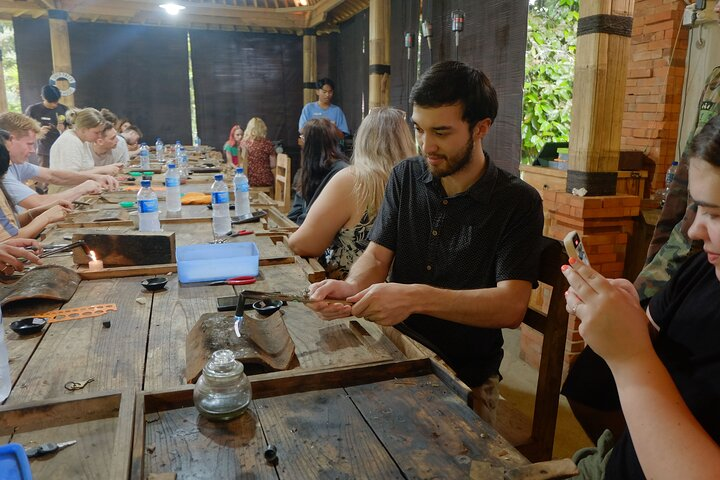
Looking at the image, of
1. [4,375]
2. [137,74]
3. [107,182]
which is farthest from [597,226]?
[137,74]

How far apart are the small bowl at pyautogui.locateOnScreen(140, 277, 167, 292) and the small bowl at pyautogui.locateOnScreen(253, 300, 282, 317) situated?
1.39ft

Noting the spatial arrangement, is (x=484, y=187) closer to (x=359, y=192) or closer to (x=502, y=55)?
(x=359, y=192)

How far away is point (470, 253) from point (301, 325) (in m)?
0.59

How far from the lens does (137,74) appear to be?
32.2ft

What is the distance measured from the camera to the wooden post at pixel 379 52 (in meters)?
6.18

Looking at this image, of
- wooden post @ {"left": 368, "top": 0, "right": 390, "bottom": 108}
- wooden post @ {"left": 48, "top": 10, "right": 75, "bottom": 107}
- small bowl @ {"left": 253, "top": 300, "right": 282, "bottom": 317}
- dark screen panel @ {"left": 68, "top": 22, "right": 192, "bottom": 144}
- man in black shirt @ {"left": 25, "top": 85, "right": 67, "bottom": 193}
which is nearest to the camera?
small bowl @ {"left": 253, "top": 300, "right": 282, "bottom": 317}

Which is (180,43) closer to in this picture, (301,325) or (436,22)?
(436,22)

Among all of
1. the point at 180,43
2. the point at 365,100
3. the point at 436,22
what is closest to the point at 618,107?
the point at 436,22

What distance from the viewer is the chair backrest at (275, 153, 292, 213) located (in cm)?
569

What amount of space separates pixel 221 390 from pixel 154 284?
94 cm

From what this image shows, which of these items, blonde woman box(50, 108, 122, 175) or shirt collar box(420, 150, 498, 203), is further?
blonde woman box(50, 108, 122, 175)

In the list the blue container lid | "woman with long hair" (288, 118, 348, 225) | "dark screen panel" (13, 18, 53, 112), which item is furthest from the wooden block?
"dark screen panel" (13, 18, 53, 112)

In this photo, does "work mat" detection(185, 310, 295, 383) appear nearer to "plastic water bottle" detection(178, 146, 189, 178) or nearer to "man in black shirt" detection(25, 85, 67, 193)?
"plastic water bottle" detection(178, 146, 189, 178)

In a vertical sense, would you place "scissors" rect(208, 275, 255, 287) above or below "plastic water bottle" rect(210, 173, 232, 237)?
below
